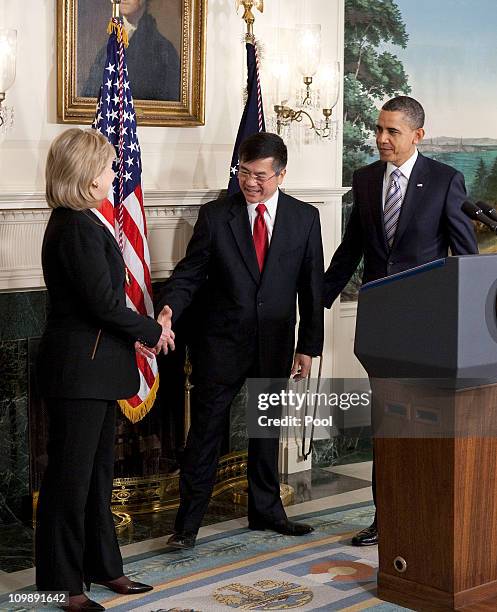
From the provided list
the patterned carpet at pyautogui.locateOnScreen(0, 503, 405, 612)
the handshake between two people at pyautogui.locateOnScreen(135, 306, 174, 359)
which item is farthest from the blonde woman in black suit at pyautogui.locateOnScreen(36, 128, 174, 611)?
the patterned carpet at pyautogui.locateOnScreen(0, 503, 405, 612)

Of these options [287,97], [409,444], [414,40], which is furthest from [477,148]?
[409,444]

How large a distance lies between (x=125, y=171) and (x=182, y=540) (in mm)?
1643

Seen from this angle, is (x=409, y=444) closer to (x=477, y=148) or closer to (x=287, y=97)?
(x=287, y=97)

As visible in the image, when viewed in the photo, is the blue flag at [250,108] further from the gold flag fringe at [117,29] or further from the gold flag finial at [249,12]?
the gold flag fringe at [117,29]

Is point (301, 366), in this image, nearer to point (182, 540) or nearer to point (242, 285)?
point (242, 285)

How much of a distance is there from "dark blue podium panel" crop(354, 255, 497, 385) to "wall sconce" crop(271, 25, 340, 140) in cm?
316

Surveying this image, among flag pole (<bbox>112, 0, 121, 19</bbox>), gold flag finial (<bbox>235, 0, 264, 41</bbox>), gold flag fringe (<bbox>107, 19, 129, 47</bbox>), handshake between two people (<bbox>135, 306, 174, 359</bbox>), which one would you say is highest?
gold flag finial (<bbox>235, 0, 264, 41</bbox>)

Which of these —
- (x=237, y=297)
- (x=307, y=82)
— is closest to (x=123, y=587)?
(x=237, y=297)

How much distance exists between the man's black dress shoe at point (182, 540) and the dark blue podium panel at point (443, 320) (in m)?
2.24

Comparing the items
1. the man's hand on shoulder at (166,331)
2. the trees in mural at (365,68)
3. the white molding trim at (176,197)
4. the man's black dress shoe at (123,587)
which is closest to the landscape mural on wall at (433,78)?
the trees in mural at (365,68)

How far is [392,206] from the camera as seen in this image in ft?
15.3

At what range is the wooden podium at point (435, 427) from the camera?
8.15 ft

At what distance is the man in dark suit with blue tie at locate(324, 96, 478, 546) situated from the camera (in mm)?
4568

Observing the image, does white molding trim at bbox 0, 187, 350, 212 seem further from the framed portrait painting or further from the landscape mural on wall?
the landscape mural on wall
